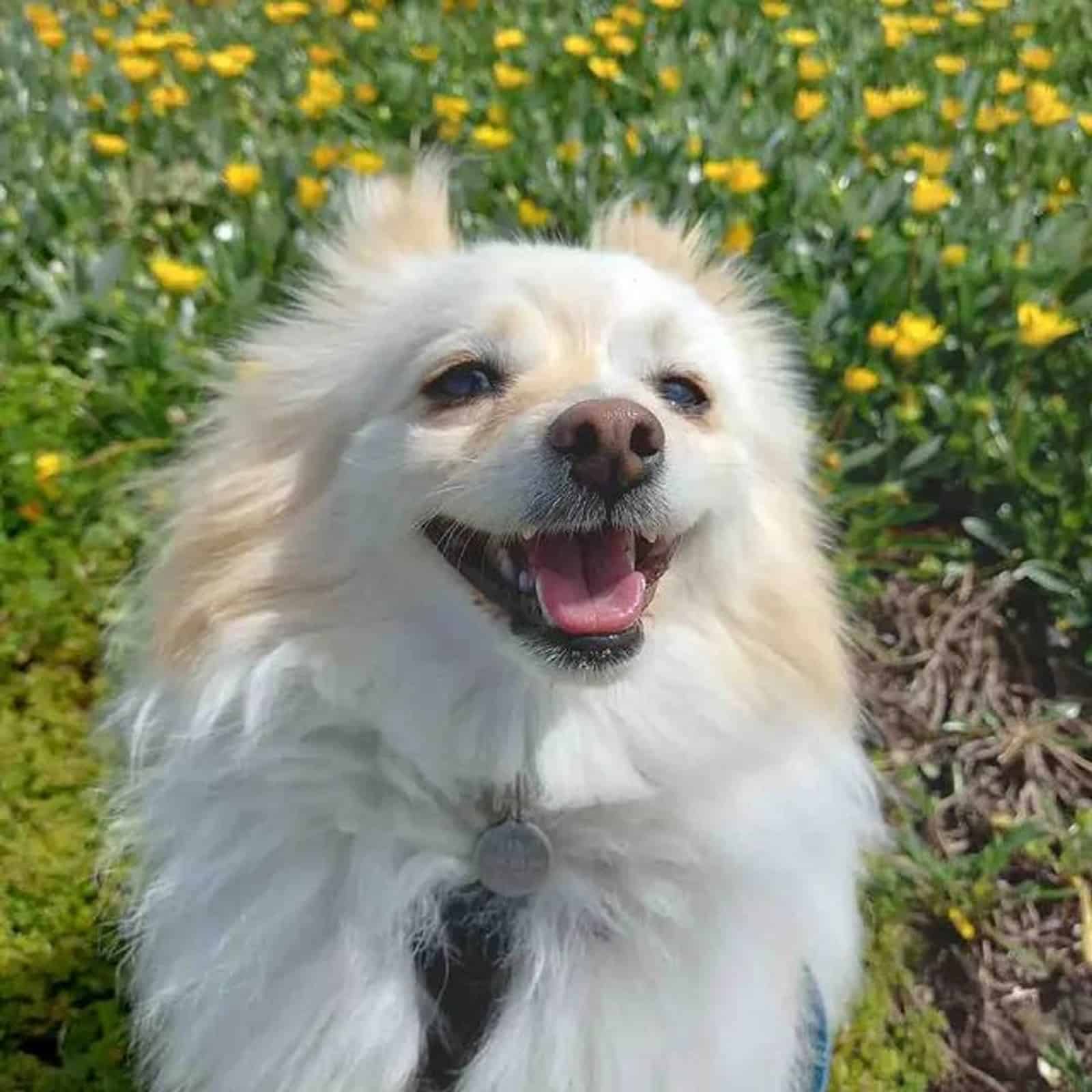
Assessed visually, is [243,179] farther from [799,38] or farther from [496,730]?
[496,730]

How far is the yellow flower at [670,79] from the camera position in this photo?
4.14 meters

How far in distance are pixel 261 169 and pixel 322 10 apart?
1226 millimetres

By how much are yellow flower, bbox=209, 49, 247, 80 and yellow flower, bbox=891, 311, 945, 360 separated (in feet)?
6.86

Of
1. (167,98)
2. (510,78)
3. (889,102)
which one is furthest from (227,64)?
(889,102)

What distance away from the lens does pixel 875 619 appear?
326 cm

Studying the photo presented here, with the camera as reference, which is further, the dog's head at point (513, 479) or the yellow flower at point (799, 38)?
the yellow flower at point (799, 38)

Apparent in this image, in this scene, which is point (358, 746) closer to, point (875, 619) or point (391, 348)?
point (391, 348)

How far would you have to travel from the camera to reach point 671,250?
7.63 feet

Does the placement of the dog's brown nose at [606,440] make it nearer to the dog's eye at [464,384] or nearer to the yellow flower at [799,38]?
the dog's eye at [464,384]

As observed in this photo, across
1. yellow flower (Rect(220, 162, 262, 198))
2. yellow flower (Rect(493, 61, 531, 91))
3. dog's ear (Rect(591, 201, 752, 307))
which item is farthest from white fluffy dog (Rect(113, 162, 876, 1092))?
yellow flower (Rect(493, 61, 531, 91))

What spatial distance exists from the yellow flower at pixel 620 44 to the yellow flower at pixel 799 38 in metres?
0.49

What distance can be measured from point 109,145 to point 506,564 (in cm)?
239

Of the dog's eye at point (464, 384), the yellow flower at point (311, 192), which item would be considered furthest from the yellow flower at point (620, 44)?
the dog's eye at point (464, 384)

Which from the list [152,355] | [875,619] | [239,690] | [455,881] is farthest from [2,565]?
[875,619]
